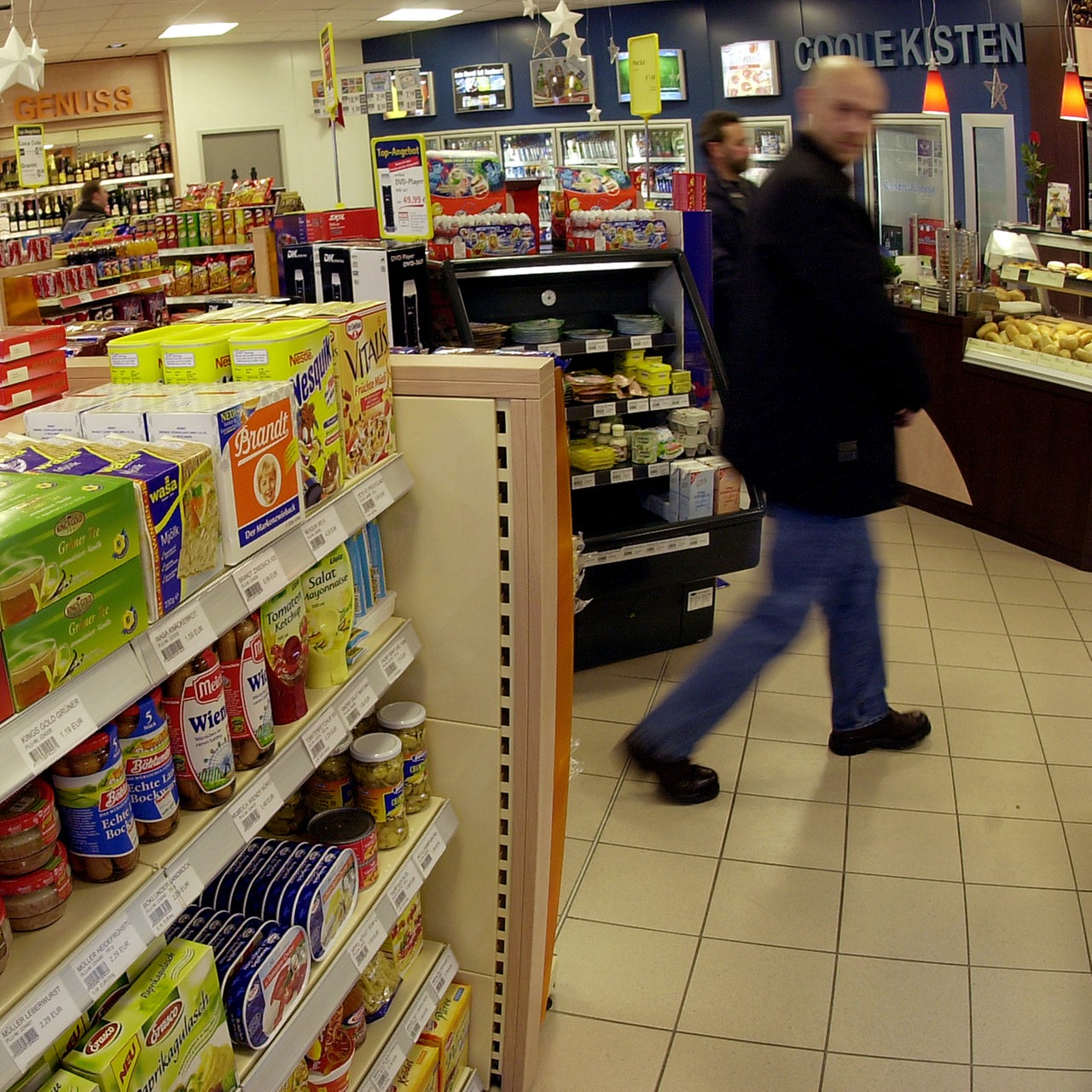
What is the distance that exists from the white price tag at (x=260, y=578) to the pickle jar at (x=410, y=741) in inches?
21.3

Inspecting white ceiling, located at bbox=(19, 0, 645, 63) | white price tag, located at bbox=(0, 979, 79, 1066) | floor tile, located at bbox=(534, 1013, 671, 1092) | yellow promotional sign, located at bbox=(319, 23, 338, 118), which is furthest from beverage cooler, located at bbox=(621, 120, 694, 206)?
white price tag, located at bbox=(0, 979, 79, 1066)

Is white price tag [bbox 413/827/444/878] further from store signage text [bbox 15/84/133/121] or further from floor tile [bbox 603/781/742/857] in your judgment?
store signage text [bbox 15/84/133/121]

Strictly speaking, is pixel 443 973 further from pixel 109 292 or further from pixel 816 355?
pixel 109 292

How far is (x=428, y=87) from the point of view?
14164 mm

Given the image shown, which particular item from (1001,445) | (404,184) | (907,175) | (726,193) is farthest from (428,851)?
(907,175)

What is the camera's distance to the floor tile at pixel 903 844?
10.3ft

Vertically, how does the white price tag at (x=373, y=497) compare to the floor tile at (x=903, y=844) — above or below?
above

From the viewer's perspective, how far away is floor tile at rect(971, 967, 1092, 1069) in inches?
97.2

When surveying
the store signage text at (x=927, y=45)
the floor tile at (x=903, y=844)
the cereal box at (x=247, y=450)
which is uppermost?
the store signage text at (x=927, y=45)

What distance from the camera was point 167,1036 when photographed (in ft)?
4.52

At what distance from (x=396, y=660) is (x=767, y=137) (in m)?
10.7

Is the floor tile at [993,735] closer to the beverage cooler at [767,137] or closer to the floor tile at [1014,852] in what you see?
the floor tile at [1014,852]

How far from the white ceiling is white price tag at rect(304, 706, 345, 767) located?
938cm

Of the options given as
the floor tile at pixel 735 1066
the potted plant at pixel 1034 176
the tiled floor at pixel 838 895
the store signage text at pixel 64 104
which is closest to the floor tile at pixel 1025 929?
the tiled floor at pixel 838 895
